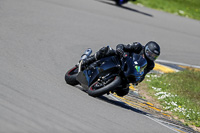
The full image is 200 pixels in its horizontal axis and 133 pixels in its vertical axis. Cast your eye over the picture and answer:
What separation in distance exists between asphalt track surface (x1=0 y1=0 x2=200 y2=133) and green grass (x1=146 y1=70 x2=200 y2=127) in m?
1.53

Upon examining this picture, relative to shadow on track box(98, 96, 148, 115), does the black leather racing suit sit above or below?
above

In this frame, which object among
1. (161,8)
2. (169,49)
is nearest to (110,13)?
(169,49)

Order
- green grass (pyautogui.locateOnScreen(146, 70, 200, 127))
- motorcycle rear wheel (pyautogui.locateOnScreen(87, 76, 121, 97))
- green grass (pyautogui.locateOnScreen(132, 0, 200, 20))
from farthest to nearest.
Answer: green grass (pyautogui.locateOnScreen(132, 0, 200, 20))
green grass (pyautogui.locateOnScreen(146, 70, 200, 127))
motorcycle rear wheel (pyautogui.locateOnScreen(87, 76, 121, 97))

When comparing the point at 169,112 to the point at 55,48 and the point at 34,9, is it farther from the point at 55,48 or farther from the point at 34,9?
the point at 34,9

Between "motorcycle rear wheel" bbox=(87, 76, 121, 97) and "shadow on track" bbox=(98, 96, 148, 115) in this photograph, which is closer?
"motorcycle rear wheel" bbox=(87, 76, 121, 97)

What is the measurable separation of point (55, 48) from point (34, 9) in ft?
12.7

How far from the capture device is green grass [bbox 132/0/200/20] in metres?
20.8

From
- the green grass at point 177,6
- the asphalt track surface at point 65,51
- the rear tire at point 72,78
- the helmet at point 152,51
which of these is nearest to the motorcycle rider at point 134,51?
the helmet at point 152,51

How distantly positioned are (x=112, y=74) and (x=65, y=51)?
3.70 meters

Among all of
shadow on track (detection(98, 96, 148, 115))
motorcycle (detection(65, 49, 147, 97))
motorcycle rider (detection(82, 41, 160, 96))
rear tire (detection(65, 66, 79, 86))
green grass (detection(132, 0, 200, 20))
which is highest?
green grass (detection(132, 0, 200, 20))

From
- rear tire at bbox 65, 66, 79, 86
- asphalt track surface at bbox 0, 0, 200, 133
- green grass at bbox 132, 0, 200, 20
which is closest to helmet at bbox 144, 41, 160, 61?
asphalt track surface at bbox 0, 0, 200, 133

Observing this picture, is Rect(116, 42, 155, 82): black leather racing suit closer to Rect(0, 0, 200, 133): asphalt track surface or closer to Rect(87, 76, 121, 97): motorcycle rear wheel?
Rect(87, 76, 121, 97): motorcycle rear wheel

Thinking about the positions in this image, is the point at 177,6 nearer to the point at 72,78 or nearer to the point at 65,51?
the point at 65,51

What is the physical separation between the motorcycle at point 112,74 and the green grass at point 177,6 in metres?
14.3
